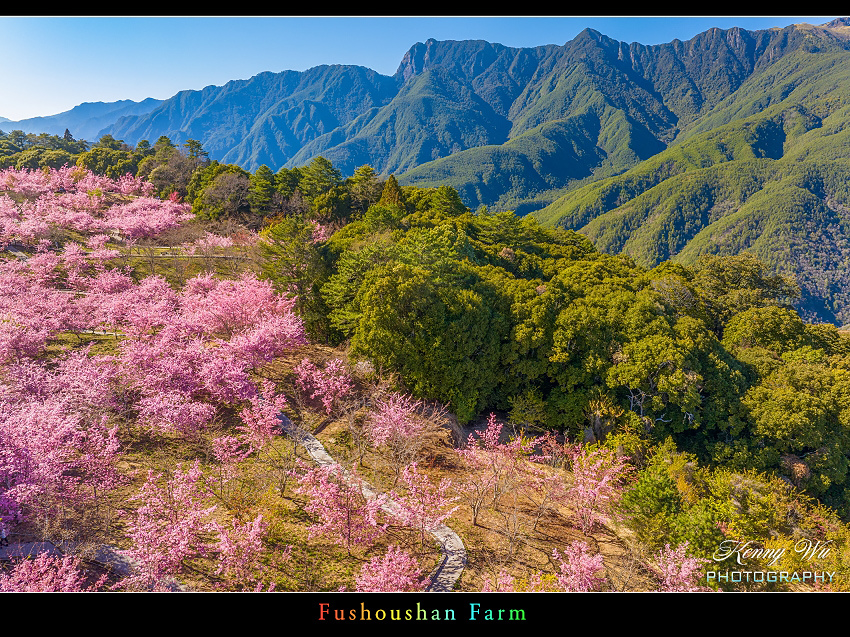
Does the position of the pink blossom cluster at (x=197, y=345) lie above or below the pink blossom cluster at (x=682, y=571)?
above

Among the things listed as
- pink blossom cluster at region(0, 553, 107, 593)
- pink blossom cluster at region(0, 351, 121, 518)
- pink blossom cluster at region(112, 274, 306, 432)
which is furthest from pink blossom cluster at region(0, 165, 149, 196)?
pink blossom cluster at region(0, 553, 107, 593)

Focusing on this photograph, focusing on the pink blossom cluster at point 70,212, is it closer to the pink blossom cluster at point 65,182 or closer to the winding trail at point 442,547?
the pink blossom cluster at point 65,182

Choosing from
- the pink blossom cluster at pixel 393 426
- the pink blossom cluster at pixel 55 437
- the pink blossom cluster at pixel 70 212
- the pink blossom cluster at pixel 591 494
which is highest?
the pink blossom cluster at pixel 70 212

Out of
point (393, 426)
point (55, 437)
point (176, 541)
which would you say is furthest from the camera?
point (393, 426)

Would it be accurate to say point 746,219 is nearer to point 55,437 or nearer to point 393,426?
point 393,426

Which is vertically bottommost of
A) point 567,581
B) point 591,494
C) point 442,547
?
point 442,547

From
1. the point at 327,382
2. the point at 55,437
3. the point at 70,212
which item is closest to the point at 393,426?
the point at 327,382

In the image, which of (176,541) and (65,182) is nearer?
(176,541)

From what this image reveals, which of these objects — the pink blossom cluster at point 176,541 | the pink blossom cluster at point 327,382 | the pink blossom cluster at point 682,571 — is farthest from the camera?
the pink blossom cluster at point 327,382

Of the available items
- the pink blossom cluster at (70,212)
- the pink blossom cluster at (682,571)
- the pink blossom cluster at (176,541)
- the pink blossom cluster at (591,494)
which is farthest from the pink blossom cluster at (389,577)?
the pink blossom cluster at (70,212)

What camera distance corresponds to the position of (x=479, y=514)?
1469 centimetres

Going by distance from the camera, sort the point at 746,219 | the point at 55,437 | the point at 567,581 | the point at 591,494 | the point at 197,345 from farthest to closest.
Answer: the point at 746,219 < the point at 197,345 < the point at 591,494 < the point at 55,437 < the point at 567,581
